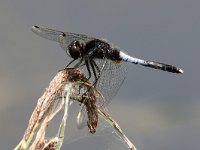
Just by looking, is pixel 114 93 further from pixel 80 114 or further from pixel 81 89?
pixel 81 89

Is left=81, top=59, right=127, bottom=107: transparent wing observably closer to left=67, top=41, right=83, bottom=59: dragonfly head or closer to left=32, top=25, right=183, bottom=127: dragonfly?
left=32, top=25, right=183, bottom=127: dragonfly

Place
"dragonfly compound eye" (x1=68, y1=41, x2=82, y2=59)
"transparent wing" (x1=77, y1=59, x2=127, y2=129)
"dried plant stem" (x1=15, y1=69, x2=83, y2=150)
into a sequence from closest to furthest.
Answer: "dried plant stem" (x1=15, y1=69, x2=83, y2=150)
"transparent wing" (x1=77, y1=59, x2=127, y2=129)
"dragonfly compound eye" (x1=68, y1=41, x2=82, y2=59)

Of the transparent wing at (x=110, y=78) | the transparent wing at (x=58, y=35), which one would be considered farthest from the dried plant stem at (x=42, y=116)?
the transparent wing at (x=58, y=35)

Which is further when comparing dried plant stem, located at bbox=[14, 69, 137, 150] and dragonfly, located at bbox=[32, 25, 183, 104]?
dragonfly, located at bbox=[32, 25, 183, 104]

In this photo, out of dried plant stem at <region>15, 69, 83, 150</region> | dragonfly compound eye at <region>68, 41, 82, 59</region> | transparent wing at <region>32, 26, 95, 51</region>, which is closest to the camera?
dried plant stem at <region>15, 69, 83, 150</region>

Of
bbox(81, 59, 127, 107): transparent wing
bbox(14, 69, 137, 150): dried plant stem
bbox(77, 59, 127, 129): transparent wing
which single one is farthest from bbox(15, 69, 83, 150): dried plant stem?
bbox(81, 59, 127, 107): transparent wing

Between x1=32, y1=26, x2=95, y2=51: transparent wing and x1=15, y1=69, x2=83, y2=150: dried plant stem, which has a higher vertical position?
x1=32, y1=26, x2=95, y2=51: transparent wing

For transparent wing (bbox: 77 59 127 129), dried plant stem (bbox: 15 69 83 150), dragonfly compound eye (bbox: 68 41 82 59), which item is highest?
dragonfly compound eye (bbox: 68 41 82 59)

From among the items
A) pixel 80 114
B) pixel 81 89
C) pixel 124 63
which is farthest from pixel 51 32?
pixel 81 89

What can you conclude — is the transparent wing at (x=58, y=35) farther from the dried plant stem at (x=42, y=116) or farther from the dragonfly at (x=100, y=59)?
the dried plant stem at (x=42, y=116)

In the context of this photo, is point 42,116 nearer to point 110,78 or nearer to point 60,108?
point 60,108
